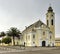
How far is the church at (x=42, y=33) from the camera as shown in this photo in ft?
299

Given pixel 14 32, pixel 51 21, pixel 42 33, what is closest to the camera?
pixel 42 33

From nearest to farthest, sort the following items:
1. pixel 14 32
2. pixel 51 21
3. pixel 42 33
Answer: pixel 42 33, pixel 51 21, pixel 14 32

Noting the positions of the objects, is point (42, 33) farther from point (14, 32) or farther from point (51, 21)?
point (14, 32)

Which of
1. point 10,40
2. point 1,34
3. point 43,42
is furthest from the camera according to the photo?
point 1,34

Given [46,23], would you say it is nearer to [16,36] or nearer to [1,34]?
[16,36]

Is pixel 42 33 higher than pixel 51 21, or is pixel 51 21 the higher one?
pixel 51 21

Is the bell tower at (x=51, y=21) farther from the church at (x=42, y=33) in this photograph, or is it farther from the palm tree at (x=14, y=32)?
the palm tree at (x=14, y=32)

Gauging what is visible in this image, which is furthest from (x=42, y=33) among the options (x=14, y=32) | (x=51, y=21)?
(x=14, y=32)

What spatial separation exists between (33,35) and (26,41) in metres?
4.51

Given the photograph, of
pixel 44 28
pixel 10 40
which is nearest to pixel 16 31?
pixel 10 40

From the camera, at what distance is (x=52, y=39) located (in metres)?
93.4

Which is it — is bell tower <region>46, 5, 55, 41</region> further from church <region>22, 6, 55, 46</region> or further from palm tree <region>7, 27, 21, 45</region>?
palm tree <region>7, 27, 21, 45</region>

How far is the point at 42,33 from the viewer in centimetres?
9112

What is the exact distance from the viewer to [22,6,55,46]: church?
91.0 m
